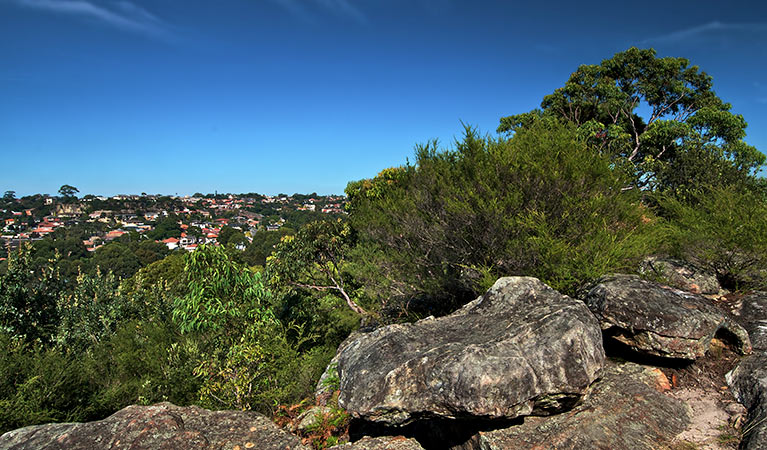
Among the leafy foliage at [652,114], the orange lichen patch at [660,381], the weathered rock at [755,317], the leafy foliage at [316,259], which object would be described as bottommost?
the orange lichen patch at [660,381]

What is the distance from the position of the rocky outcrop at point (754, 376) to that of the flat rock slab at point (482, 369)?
1.45m

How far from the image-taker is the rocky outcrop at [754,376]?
3.87m

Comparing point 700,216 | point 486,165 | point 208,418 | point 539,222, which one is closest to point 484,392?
point 208,418

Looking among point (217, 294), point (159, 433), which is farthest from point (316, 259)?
point (159, 433)

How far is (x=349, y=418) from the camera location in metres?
5.54

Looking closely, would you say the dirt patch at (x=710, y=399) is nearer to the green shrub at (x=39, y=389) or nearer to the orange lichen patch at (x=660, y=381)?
the orange lichen patch at (x=660, y=381)

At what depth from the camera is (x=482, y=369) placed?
397 cm

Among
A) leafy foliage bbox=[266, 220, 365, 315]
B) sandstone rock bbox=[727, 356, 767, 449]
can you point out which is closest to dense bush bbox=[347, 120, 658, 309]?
sandstone rock bbox=[727, 356, 767, 449]

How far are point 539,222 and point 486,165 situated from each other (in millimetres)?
1809

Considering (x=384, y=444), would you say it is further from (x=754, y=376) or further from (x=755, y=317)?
(x=755, y=317)

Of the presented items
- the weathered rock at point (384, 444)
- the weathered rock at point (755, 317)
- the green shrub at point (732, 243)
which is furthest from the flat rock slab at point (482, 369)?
the green shrub at point (732, 243)

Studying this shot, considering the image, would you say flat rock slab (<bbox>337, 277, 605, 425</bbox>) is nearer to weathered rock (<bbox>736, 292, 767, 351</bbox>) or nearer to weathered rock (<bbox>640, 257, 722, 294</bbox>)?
weathered rock (<bbox>736, 292, 767, 351</bbox>)

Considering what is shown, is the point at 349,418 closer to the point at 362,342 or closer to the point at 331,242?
the point at 362,342

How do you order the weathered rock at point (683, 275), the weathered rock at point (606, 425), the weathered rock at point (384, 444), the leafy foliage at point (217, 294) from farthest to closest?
the weathered rock at point (683, 275)
the leafy foliage at point (217, 294)
the weathered rock at point (384, 444)
the weathered rock at point (606, 425)
